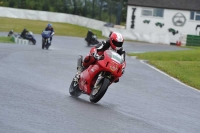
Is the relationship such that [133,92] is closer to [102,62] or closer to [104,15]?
[102,62]

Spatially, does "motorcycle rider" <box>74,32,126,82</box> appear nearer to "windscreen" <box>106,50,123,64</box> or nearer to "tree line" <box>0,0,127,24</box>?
"windscreen" <box>106,50,123,64</box>

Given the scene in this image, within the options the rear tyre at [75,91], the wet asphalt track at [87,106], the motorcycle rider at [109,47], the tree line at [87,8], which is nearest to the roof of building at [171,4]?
the tree line at [87,8]

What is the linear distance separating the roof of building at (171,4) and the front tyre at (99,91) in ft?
180

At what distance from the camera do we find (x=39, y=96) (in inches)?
481

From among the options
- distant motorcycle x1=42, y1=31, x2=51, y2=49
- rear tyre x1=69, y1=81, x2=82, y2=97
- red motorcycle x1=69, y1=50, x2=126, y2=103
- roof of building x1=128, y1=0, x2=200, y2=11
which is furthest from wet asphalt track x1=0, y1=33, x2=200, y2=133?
roof of building x1=128, y1=0, x2=200, y2=11

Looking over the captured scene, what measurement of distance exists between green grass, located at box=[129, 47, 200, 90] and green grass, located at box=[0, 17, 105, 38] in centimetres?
2501

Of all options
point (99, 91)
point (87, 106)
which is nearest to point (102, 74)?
point (99, 91)

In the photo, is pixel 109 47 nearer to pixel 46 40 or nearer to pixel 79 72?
pixel 79 72

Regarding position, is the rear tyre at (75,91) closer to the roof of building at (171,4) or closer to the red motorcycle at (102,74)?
the red motorcycle at (102,74)

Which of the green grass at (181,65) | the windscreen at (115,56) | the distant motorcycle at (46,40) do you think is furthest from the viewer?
the distant motorcycle at (46,40)

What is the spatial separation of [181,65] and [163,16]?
40799mm

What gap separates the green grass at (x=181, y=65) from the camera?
2159 cm

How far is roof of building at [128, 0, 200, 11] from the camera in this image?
6712 centimetres

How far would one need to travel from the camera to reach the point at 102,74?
12.3 metres
